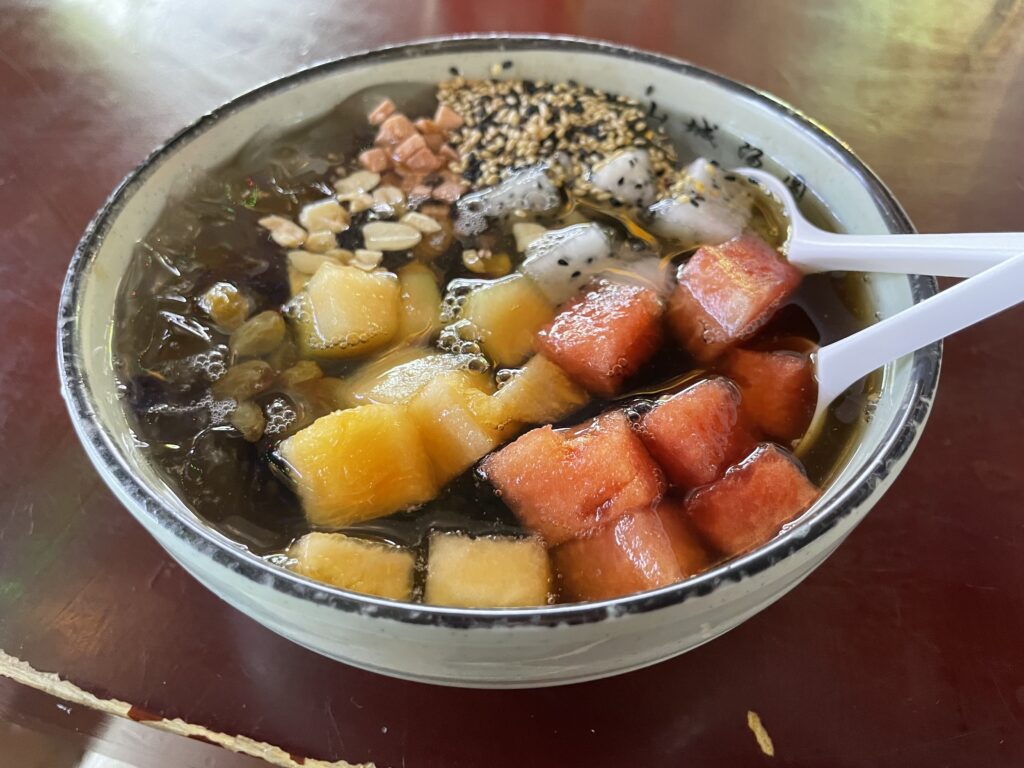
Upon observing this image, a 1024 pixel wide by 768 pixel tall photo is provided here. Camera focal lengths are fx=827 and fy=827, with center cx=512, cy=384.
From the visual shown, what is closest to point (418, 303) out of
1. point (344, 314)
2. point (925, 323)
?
point (344, 314)

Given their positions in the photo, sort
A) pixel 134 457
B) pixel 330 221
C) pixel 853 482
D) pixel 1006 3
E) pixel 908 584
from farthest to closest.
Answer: pixel 1006 3 < pixel 330 221 < pixel 908 584 < pixel 134 457 < pixel 853 482

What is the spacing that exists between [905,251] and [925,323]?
0.13m

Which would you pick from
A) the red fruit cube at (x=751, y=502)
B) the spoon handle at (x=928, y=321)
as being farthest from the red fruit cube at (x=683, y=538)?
the spoon handle at (x=928, y=321)

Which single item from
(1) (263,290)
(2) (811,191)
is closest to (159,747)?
(1) (263,290)

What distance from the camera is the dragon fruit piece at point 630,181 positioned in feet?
4.33

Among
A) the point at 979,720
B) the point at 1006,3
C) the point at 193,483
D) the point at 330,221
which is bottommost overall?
the point at 979,720

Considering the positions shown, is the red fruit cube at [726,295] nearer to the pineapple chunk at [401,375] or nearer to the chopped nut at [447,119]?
the pineapple chunk at [401,375]

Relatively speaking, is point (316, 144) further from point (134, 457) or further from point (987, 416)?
point (987, 416)

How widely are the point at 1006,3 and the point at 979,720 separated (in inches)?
70.9

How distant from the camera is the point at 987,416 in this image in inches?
47.3

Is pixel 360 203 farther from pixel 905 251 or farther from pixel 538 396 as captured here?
pixel 905 251

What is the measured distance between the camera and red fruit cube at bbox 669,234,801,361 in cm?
112

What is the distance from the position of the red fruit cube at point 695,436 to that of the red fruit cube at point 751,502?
0.06 ft

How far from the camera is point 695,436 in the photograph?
3.15ft
